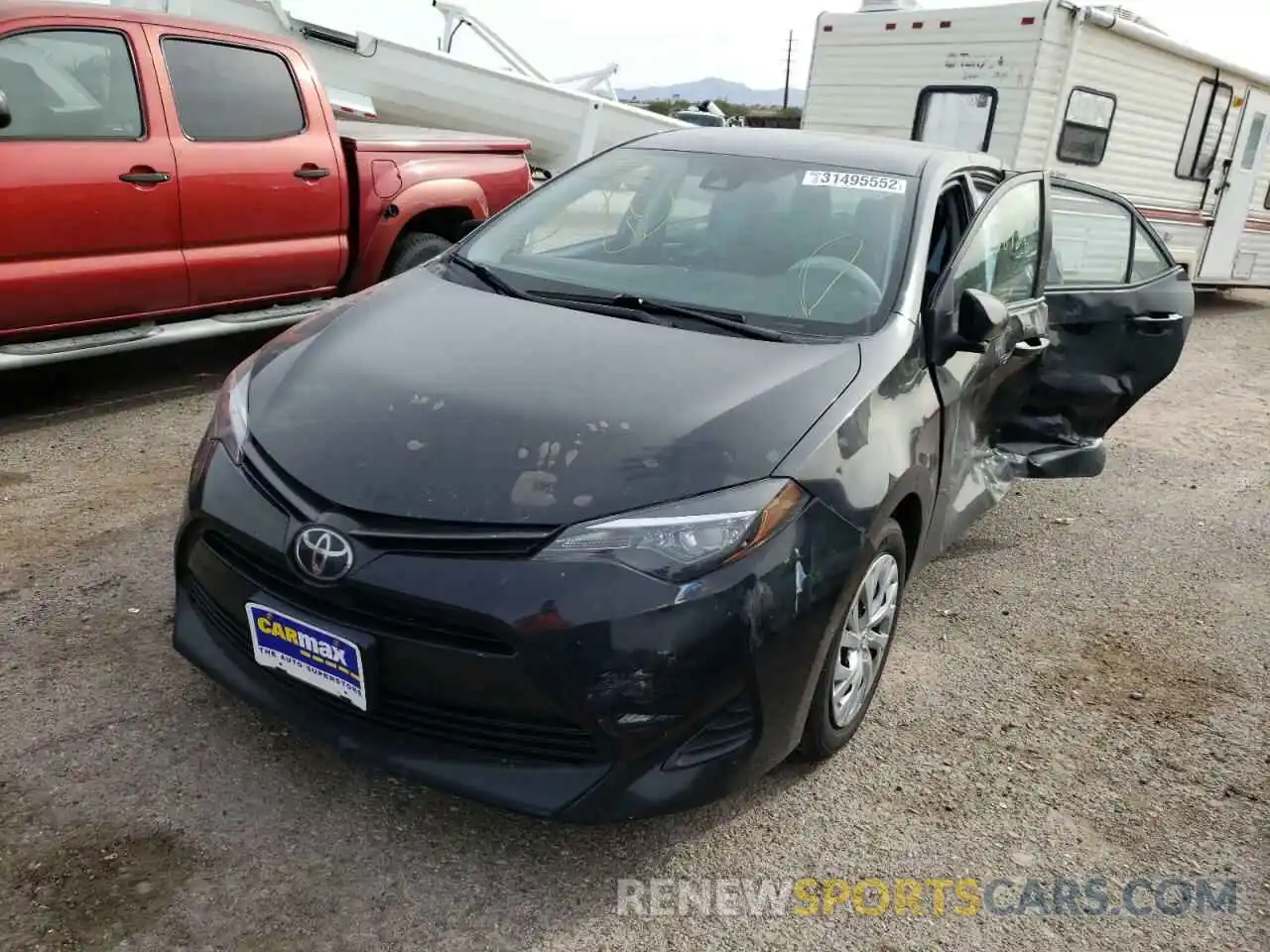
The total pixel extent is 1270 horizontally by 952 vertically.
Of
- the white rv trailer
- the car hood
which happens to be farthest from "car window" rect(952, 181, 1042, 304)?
the white rv trailer

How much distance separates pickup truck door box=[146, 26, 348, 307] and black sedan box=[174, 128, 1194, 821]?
2216 millimetres

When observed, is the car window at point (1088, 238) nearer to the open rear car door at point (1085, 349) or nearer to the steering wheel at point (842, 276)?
the open rear car door at point (1085, 349)

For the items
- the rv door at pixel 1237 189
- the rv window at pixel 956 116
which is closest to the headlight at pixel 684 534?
the rv window at pixel 956 116

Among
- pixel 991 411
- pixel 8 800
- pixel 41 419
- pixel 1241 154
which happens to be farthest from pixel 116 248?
pixel 1241 154

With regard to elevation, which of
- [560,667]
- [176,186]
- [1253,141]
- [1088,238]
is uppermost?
[1253,141]

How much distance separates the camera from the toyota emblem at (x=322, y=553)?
2146 mm

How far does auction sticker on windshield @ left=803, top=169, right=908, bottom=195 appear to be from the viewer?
3393mm

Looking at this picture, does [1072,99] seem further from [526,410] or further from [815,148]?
[526,410]

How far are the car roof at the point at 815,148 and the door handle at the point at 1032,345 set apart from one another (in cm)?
69

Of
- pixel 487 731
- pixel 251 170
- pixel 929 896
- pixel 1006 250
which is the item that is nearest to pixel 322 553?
pixel 487 731

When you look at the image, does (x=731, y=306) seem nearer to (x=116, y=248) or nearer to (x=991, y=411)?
(x=991, y=411)

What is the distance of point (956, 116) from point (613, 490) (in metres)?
8.12

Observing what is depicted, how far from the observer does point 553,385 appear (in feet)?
8.44

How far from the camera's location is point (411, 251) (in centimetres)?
629
